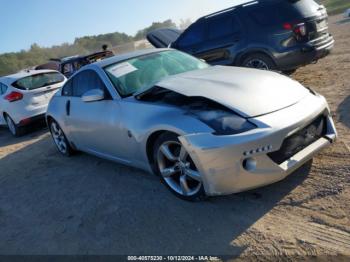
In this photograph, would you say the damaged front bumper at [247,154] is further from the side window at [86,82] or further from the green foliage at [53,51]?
the green foliage at [53,51]

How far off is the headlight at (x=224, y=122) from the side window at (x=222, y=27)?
16.6ft

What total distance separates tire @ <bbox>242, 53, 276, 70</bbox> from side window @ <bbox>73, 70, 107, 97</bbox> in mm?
3802

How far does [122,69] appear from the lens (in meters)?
4.82

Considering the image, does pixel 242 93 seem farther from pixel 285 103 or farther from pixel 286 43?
pixel 286 43

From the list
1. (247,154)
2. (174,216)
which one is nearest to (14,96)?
(174,216)

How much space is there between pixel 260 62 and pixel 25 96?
5519 millimetres

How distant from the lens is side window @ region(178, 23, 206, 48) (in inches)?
346

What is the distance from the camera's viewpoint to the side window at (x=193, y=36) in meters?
8.80

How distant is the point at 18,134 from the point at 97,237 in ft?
20.8

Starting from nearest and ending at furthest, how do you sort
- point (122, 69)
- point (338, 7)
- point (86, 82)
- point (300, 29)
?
point (122, 69), point (86, 82), point (300, 29), point (338, 7)

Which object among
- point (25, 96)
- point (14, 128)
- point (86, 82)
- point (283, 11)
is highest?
point (283, 11)

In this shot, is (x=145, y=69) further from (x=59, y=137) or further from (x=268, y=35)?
(x=268, y=35)

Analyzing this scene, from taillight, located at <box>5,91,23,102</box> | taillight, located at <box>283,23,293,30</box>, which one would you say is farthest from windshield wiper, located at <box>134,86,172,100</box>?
taillight, located at <box>5,91,23,102</box>

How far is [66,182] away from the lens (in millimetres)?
5176
